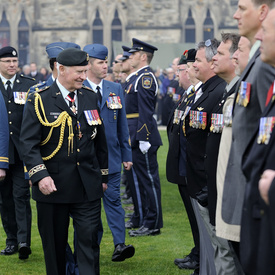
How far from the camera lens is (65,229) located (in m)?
5.98

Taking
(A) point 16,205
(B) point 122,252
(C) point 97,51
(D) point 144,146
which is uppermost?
(C) point 97,51

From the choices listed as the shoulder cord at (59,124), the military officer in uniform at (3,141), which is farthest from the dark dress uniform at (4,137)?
the shoulder cord at (59,124)

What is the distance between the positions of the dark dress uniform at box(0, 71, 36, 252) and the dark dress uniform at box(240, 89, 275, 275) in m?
4.32

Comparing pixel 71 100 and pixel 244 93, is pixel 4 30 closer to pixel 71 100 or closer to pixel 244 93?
pixel 71 100

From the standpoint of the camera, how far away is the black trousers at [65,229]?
19.3ft

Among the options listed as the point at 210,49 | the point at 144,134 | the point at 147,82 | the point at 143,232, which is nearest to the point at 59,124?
the point at 210,49

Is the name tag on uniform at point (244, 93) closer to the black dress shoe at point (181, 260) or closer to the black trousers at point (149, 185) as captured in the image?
the black dress shoe at point (181, 260)

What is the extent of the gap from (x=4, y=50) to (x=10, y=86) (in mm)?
438

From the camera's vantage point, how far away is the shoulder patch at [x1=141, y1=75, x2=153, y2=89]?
8.88 m

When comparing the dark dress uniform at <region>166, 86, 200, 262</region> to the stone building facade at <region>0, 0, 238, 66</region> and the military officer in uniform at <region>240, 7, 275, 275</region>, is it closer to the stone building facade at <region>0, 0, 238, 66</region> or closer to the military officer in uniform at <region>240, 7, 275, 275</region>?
the military officer in uniform at <region>240, 7, 275, 275</region>

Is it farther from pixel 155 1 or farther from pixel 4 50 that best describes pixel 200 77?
pixel 155 1

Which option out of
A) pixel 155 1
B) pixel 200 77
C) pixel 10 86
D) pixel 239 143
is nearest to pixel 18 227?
pixel 10 86

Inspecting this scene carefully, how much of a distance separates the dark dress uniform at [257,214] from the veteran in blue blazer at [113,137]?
3.69m

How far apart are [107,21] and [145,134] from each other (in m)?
35.0
